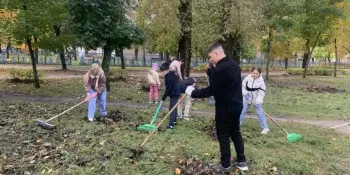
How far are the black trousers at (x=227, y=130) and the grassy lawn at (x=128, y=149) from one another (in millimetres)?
520

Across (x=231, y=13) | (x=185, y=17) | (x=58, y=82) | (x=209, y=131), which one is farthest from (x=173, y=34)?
(x=209, y=131)

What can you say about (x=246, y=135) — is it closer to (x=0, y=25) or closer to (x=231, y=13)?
(x=0, y=25)

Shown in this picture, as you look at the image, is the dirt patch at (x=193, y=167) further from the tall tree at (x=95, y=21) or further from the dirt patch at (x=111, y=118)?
the tall tree at (x=95, y=21)

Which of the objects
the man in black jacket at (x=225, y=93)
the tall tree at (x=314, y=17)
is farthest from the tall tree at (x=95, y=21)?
the tall tree at (x=314, y=17)

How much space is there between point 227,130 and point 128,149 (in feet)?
6.64

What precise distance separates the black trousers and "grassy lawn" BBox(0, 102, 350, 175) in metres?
0.52

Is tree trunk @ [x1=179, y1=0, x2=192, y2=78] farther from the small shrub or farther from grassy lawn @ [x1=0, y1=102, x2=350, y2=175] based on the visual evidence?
the small shrub

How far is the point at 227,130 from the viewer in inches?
229

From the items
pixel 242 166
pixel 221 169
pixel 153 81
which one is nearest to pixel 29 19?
pixel 153 81

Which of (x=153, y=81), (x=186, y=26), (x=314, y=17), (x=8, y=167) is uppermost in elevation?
(x=314, y=17)

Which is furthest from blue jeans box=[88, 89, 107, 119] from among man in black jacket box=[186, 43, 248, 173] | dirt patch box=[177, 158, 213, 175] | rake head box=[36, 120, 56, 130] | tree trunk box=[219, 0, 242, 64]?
tree trunk box=[219, 0, 242, 64]

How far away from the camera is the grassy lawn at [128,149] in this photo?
6.05m

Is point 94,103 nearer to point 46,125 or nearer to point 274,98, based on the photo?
point 46,125

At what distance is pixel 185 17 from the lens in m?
21.6
